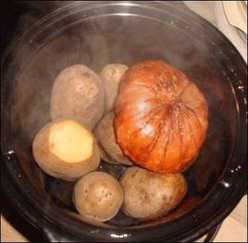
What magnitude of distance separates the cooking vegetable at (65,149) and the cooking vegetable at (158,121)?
0.22ft

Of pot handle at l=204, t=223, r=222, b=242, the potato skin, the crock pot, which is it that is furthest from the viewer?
pot handle at l=204, t=223, r=222, b=242

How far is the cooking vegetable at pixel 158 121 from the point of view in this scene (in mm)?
745

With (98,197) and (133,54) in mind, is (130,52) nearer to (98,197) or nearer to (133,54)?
(133,54)

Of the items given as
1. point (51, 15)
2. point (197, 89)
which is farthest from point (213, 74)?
point (51, 15)

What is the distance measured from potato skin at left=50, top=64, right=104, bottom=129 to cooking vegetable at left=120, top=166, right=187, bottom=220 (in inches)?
5.9

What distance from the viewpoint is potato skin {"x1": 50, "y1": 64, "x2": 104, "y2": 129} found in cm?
77

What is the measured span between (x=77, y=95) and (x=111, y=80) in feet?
0.31

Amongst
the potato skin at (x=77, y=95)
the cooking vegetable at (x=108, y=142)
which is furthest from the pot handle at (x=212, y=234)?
the potato skin at (x=77, y=95)

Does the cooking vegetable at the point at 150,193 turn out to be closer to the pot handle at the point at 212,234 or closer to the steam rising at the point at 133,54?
the steam rising at the point at 133,54

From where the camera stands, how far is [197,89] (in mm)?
801

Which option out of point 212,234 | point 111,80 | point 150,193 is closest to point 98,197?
point 150,193

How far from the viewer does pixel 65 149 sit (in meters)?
0.72

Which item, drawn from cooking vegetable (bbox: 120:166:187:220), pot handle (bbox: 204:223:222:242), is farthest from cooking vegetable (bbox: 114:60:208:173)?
pot handle (bbox: 204:223:222:242)

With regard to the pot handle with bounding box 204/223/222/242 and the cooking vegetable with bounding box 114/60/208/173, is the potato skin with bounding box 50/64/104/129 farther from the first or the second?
the pot handle with bounding box 204/223/222/242
